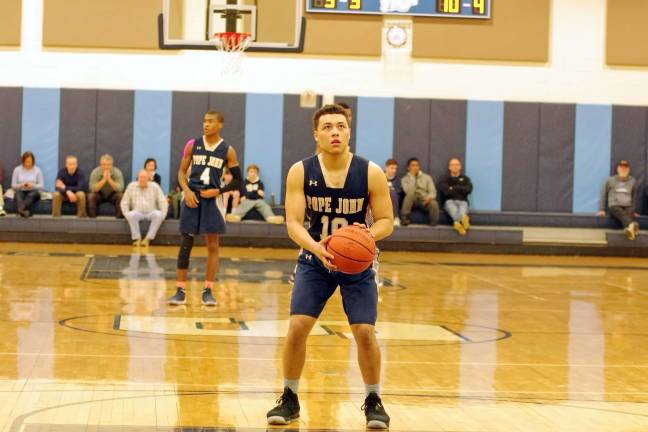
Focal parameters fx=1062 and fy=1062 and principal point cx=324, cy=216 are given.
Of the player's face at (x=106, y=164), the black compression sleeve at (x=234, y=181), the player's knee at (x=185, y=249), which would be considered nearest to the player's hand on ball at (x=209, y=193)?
the black compression sleeve at (x=234, y=181)

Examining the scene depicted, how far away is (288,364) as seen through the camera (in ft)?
16.8

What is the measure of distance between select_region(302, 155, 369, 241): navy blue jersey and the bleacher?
12.0 metres

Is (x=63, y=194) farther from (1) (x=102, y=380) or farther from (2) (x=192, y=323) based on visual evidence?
(1) (x=102, y=380)

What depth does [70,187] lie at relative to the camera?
17734 mm

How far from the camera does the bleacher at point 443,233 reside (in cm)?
1720

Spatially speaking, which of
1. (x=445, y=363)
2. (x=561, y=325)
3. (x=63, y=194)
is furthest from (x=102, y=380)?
(x=63, y=194)

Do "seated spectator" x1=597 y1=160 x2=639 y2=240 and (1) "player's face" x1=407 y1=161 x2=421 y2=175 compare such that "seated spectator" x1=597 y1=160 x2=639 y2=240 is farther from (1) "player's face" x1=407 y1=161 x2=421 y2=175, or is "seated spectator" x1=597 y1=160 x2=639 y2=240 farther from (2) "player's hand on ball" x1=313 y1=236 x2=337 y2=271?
(2) "player's hand on ball" x1=313 y1=236 x2=337 y2=271

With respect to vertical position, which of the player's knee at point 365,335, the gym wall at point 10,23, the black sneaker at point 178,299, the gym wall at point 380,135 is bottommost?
the black sneaker at point 178,299

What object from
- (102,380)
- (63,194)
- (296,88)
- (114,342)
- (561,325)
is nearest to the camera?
(102,380)

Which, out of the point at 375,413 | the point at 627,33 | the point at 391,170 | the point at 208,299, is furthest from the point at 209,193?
the point at 627,33

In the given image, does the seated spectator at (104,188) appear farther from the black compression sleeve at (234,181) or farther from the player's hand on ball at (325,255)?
the player's hand on ball at (325,255)

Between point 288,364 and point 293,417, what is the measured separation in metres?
0.26

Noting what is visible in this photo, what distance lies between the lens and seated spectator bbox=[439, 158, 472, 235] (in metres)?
18.1

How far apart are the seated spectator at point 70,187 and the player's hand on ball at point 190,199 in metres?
8.85
